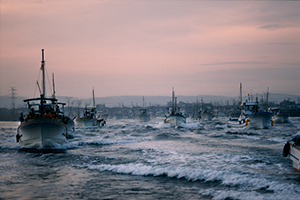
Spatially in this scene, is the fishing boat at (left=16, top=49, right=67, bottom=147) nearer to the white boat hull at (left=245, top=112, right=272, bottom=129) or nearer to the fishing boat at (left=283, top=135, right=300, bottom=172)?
the fishing boat at (left=283, top=135, right=300, bottom=172)

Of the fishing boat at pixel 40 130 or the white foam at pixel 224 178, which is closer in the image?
the white foam at pixel 224 178

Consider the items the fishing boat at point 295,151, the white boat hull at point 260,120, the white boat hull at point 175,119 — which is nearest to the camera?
the fishing boat at point 295,151

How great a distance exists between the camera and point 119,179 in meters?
11.7

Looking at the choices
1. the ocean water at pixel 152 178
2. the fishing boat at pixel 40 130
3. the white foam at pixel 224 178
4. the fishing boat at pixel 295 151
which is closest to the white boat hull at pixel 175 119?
the fishing boat at pixel 40 130

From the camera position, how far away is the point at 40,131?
1995 cm

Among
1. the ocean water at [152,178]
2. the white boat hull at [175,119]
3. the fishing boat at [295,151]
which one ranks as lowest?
the white boat hull at [175,119]

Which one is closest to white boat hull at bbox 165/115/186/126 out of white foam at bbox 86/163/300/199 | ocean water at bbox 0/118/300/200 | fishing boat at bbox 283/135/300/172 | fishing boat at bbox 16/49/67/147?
fishing boat at bbox 16/49/67/147

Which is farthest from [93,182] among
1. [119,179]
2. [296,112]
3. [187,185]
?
[296,112]

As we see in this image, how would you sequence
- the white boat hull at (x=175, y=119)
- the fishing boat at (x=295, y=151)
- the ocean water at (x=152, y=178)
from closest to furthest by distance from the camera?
the ocean water at (x=152, y=178)
the fishing boat at (x=295, y=151)
the white boat hull at (x=175, y=119)

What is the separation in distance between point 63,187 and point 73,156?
7.78 m

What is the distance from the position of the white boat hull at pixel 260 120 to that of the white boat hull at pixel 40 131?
1222 inches

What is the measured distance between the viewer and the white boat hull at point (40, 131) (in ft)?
64.5

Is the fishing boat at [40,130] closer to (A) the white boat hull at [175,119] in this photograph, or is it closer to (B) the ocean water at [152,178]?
(B) the ocean water at [152,178]

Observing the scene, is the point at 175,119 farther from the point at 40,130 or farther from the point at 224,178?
the point at 224,178
